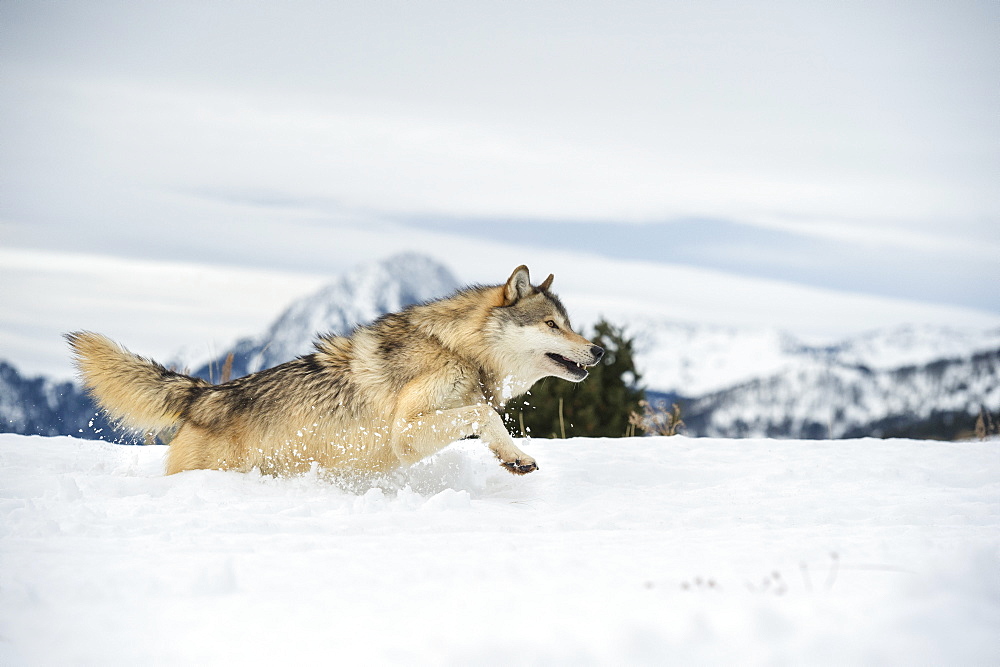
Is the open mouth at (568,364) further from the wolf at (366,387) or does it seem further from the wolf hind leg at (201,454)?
the wolf hind leg at (201,454)

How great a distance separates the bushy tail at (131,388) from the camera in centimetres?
698

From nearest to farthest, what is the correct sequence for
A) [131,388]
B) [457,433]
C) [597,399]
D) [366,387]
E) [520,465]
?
[520,465] → [457,433] → [366,387] → [131,388] → [597,399]

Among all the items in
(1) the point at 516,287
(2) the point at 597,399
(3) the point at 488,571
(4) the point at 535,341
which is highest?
(1) the point at 516,287

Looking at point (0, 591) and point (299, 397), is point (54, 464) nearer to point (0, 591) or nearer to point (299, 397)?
point (299, 397)

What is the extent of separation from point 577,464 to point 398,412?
2.11 meters

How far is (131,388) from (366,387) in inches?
91.0

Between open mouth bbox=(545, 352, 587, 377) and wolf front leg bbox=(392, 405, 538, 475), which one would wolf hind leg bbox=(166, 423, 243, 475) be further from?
open mouth bbox=(545, 352, 587, 377)

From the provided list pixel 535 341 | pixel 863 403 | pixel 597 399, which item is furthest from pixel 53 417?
pixel 863 403

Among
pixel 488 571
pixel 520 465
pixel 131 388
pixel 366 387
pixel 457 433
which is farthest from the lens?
pixel 131 388

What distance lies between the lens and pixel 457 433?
5.91m

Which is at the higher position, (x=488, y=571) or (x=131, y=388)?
(x=131, y=388)

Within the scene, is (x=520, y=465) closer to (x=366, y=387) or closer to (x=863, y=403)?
(x=366, y=387)

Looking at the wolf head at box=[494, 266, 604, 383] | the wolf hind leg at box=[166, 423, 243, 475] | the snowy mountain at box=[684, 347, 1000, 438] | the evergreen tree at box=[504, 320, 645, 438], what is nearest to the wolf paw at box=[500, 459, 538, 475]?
the wolf head at box=[494, 266, 604, 383]

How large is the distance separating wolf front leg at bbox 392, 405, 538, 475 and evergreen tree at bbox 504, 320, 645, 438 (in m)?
13.5
